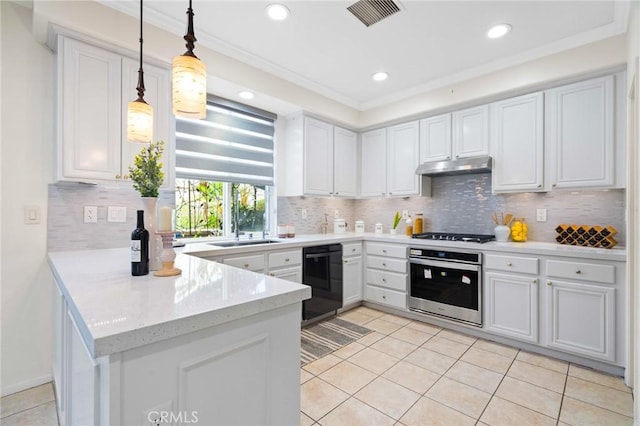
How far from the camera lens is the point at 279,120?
384 cm

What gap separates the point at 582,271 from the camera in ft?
7.89

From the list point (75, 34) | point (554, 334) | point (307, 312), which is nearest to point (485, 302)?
point (554, 334)

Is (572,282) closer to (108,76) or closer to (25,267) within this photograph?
(108,76)

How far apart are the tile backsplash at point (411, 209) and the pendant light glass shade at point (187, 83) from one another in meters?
1.49

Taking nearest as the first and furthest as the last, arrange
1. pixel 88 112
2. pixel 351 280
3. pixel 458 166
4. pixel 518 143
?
pixel 88 112, pixel 518 143, pixel 458 166, pixel 351 280

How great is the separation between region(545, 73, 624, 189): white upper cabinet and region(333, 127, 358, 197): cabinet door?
2.24 metres

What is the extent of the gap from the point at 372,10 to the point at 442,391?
2846 mm

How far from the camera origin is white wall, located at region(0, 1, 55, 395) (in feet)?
6.77

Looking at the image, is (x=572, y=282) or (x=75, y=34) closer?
(x=75, y=34)

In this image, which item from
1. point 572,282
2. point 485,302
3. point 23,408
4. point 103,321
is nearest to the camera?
point 103,321

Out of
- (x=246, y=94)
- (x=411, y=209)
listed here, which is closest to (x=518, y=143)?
(x=411, y=209)

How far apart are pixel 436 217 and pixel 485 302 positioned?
4.14 ft

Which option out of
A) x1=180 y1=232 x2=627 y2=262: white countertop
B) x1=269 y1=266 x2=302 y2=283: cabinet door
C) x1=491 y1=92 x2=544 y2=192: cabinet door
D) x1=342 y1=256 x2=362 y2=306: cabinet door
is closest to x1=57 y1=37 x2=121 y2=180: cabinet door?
x1=180 y1=232 x2=627 y2=262: white countertop

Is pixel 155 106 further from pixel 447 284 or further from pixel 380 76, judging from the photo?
pixel 447 284
